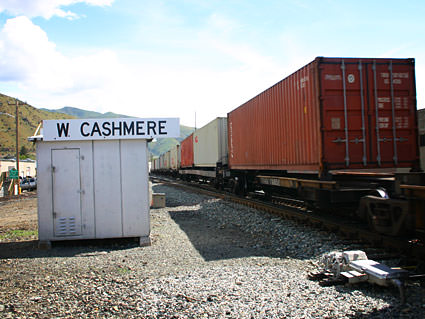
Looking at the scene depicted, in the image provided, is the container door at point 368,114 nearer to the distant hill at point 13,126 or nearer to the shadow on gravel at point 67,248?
the shadow on gravel at point 67,248

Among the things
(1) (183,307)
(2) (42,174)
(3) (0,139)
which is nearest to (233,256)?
(1) (183,307)

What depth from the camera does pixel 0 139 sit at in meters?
82.2

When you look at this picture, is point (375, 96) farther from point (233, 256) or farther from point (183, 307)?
point (183, 307)

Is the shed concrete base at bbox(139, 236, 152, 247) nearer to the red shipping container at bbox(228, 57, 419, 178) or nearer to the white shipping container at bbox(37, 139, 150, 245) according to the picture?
the white shipping container at bbox(37, 139, 150, 245)

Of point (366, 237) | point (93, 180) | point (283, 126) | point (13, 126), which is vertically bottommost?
point (366, 237)

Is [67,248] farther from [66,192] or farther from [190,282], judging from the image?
[190,282]

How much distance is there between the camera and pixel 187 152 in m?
28.5

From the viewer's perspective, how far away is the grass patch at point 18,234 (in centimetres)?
871

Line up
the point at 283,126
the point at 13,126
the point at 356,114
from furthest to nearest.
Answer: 1. the point at 13,126
2. the point at 283,126
3. the point at 356,114

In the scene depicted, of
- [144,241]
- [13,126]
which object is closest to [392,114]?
[144,241]

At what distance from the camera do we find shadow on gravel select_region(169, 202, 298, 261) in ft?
21.6

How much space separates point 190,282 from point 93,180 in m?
3.68

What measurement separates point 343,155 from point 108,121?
5146mm

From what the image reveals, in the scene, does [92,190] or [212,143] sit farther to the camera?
[212,143]
